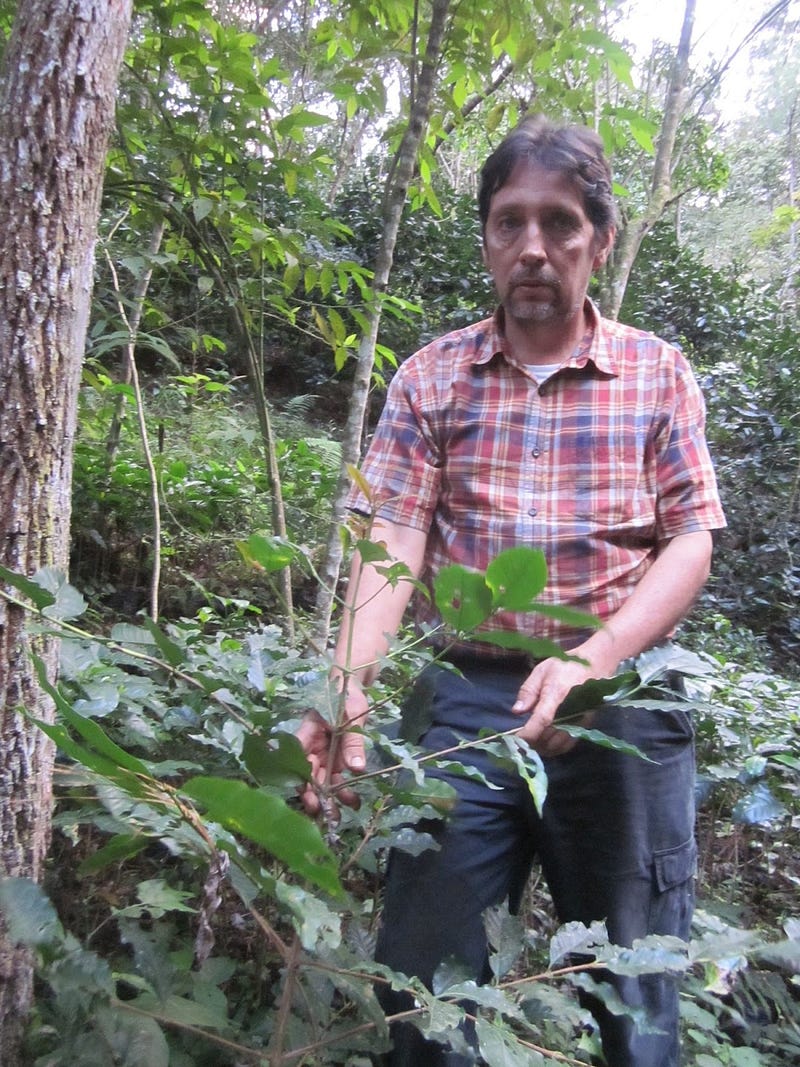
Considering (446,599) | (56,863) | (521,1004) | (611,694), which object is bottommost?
(56,863)

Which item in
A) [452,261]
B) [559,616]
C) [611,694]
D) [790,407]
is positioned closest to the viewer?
[559,616]

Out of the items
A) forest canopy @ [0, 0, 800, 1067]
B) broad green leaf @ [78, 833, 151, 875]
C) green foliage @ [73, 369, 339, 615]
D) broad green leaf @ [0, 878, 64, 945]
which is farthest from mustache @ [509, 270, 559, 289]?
green foliage @ [73, 369, 339, 615]

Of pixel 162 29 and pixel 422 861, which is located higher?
pixel 162 29

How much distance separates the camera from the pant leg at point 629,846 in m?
1.51

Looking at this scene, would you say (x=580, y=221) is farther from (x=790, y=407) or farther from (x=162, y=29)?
(x=790, y=407)

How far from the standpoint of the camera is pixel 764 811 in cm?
211

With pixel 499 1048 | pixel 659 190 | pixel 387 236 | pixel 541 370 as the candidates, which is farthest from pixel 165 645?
pixel 659 190

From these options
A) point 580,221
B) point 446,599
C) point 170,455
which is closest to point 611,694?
point 446,599

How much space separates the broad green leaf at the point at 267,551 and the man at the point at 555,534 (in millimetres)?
455

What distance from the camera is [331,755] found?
1.07 m

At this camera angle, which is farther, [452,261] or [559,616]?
[452,261]

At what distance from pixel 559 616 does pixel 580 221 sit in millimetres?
1159

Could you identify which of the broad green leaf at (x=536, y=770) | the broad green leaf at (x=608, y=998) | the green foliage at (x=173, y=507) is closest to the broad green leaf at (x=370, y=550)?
the broad green leaf at (x=536, y=770)

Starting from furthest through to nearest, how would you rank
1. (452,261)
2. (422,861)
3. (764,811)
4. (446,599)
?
(452,261), (764,811), (422,861), (446,599)
